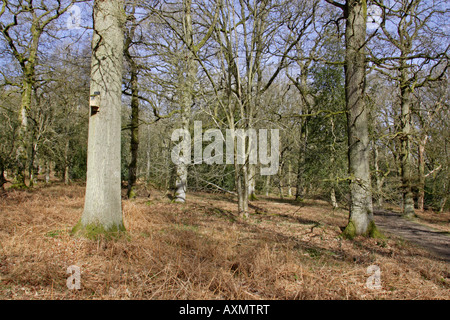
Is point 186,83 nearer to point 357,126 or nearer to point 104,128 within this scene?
point 104,128

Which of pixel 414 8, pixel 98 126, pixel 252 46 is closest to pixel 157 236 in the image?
pixel 98 126

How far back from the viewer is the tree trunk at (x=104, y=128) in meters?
5.20

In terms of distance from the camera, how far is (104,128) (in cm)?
534

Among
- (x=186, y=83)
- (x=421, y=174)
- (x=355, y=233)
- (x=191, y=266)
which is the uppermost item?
(x=186, y=83)

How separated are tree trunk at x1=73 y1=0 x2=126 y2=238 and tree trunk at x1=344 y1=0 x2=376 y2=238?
18.7 feet

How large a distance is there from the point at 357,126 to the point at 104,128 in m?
6.25

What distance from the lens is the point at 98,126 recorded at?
17.5 ft

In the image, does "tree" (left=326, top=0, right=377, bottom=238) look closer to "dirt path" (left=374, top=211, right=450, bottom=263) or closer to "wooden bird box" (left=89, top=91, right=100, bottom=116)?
"dirt path" (left=374, top=211, right=450, bottom=263)

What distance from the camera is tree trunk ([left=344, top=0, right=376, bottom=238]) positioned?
7.21 metres

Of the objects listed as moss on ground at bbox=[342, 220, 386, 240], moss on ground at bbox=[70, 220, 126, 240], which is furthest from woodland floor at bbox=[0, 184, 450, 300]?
moss on ground at bbox=[342, 220, 386, 240]

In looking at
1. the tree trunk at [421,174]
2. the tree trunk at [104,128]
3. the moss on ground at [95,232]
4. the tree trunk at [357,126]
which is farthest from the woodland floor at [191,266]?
the tree trunk at [421,174]

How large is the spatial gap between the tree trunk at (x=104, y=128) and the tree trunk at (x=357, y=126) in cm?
569

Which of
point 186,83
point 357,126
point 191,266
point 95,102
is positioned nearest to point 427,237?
point 357,126
